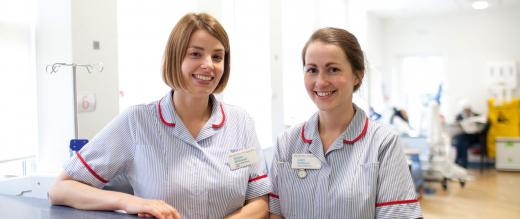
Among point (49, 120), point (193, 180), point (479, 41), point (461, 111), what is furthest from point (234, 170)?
point (479, 41)

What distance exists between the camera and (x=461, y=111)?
351 inches

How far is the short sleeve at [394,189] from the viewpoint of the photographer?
1.45 metres

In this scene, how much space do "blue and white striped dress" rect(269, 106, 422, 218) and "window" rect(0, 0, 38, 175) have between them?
85.0 inches

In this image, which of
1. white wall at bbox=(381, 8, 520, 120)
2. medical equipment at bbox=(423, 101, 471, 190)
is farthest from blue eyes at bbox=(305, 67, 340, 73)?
white wall at bbox=(381, 8, 520, 120)

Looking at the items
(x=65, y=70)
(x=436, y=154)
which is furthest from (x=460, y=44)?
(x=65, y=70)

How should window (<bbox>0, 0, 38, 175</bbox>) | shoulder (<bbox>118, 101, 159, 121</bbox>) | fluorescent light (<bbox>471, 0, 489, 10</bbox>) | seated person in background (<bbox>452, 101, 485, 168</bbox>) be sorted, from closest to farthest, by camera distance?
shoulder (<bbox>118, 101, 159, 121</bbox>) < window (<bbox>0, 0, 38, 175</bbox>) < fluorescent light (<bbox>471, 0, 489, 10</bbox>) < seated person in background (<bbox>452, 101, 485, 168</bbox>)

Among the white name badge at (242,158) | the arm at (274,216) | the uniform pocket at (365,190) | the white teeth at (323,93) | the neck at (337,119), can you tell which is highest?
the white teeth at (323,93)

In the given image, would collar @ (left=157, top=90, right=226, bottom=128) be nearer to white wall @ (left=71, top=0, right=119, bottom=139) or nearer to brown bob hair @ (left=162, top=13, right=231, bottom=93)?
brown bob hair @ (left=162, top=13, right=231, bottom=93)

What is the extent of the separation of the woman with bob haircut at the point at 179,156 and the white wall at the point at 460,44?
28.6ft

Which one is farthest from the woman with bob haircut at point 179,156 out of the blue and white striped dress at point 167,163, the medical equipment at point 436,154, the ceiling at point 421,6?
the ceiling at point 421,6

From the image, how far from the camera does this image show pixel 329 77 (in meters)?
1.53

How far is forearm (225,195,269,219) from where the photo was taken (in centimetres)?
165

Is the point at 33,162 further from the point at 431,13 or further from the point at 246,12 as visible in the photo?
the point at 431,13

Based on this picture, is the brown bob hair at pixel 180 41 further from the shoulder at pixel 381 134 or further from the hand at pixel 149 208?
the shoulder at pixel 381 134
